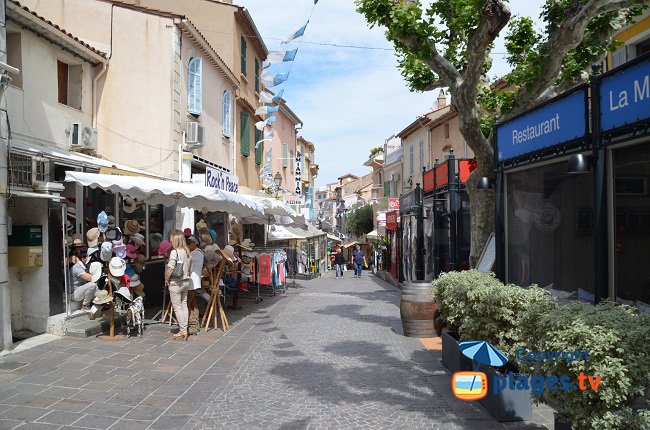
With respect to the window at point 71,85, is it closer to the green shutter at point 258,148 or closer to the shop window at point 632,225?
the shop window at point 632,225

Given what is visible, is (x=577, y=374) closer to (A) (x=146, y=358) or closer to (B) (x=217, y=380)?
(B) (x=217, y=380)

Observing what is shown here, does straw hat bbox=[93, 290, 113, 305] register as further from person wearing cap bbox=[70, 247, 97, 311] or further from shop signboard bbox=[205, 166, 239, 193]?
shop signboard bbox=[205, 166, 239, 193]

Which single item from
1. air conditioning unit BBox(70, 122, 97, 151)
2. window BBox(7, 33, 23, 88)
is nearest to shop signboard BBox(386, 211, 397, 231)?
air conditioning unit BBox(70, 122, 97, 151)

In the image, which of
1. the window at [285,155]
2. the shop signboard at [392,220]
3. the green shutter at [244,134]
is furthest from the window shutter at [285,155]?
the green shutter at [244,134]

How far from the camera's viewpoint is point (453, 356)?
6.51 meters

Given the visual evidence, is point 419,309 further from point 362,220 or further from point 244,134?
point 362,220

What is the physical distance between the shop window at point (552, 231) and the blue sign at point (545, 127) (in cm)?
33

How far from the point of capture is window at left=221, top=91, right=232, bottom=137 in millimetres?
17478

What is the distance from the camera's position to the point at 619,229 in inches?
203

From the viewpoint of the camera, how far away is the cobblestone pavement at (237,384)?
16.5 feet

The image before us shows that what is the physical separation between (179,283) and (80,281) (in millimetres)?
1533

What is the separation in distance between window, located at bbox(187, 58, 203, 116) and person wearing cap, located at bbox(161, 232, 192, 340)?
241 inches

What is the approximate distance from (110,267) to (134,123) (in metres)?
5.49

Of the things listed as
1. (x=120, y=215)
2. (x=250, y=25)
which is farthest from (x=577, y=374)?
(x=250, y=25)
